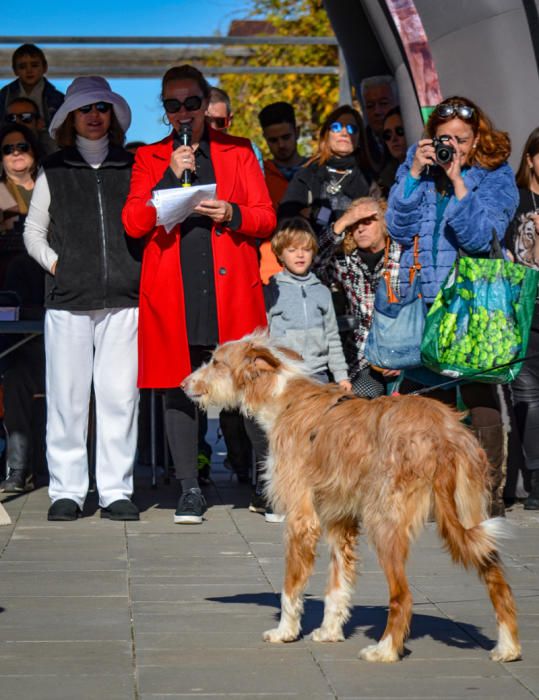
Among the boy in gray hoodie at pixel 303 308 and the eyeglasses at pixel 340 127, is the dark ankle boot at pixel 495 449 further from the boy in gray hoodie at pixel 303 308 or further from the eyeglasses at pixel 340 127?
the eyeglasses at pixel 340 127

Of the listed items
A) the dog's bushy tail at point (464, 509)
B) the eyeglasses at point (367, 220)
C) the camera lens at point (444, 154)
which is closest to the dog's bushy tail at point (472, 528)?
the dog's bushy tail at point (464, 509)

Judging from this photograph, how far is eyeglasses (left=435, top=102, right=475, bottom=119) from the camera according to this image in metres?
7.89

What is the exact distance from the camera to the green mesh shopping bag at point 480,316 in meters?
7.82

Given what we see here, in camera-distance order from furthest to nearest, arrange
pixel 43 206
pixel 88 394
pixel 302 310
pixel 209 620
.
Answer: pixel 302 310
pixel 88 394
pixel 43 206
pixel 209 620

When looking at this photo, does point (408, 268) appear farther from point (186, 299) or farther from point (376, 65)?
point (376, 65)

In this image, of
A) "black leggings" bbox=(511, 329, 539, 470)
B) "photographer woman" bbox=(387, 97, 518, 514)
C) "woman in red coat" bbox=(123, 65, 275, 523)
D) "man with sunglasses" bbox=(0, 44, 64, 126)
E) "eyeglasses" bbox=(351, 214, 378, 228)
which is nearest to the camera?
"photographer woman" bbox=(387, 97, 518, 514)

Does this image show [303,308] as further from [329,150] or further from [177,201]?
[329,150]

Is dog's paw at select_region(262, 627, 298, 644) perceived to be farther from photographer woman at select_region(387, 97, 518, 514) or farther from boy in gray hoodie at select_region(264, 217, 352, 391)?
boy in gray hoodie at select_region(264, 217, 352, 391)

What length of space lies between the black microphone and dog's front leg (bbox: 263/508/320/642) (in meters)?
3.15

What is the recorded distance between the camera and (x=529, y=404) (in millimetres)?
9211

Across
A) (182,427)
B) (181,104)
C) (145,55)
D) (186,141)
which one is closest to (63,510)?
(182,427)

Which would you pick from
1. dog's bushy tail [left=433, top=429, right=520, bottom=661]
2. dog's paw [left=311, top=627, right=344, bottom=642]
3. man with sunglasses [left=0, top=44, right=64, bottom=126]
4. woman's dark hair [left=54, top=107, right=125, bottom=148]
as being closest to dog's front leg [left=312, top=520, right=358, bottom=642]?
dog's paw [left=311, top=627, right=344, bottom=642]

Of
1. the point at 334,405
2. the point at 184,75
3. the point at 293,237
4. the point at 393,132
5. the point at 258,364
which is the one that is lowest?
the point at 334,405

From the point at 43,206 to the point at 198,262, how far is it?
3.60ft
